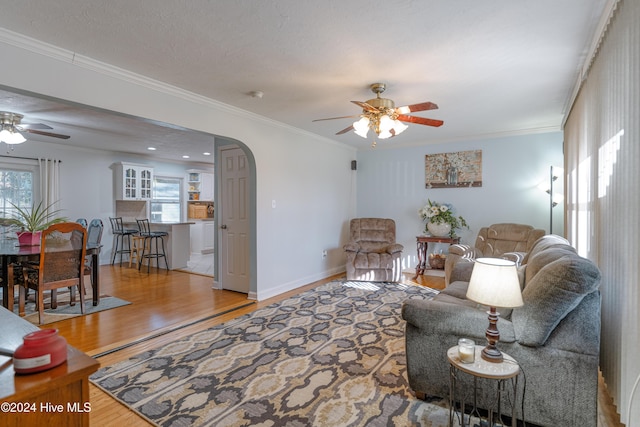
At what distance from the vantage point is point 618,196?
1771mm

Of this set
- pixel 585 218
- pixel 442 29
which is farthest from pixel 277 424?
pixel 585 218

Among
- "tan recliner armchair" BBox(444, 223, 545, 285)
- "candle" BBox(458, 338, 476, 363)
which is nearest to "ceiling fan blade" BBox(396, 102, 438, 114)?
"candle" BBox(458, 338, 476, 363)

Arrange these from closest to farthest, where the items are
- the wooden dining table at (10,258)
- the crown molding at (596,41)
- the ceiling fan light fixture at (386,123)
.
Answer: the crown molding at (596,41), the ceiling fan light fixture at (386,123), the wooden dining table at (10,258)

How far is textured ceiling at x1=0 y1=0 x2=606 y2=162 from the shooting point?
1967 mm

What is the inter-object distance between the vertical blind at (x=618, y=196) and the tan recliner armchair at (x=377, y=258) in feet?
9.25

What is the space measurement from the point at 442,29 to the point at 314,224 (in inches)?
144

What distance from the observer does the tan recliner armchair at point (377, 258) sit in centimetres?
510

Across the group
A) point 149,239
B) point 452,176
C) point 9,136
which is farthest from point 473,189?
point 9,136

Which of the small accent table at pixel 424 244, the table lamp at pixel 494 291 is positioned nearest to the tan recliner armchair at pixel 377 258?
the small accent table at pixel 424 244

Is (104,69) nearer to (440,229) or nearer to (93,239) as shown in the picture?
Answer: (93,239)

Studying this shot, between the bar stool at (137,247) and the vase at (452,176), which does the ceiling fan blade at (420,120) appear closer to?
the vase at (452,176)

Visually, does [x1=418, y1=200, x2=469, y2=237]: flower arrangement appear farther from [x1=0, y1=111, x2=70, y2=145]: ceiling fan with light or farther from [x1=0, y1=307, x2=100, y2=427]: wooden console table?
[x1=0, y1=111, x2=70, y2=145]: ceiling fan with light

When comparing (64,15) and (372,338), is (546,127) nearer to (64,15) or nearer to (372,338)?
(372,338)

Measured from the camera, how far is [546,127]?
15.8ft
